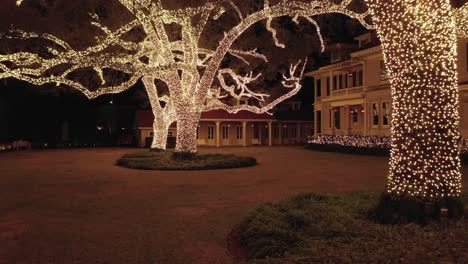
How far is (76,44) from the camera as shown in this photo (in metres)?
21.5

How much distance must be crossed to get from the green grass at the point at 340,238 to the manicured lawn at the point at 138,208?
2.01 feet

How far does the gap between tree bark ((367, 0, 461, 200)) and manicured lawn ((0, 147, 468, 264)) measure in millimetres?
2918

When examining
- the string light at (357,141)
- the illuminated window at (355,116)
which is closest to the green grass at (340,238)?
the string light at (357,141)

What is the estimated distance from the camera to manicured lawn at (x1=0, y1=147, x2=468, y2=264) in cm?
637

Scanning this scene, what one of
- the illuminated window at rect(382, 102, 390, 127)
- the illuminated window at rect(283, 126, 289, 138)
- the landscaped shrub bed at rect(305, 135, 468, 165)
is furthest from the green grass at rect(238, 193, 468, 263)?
the illuminated window at rect(283, 126, 289, 138)

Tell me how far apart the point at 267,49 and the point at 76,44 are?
11484mm

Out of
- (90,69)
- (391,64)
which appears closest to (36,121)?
(90,69)

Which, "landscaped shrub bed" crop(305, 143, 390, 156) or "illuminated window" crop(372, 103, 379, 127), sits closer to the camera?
"landscaped shrub bed" crop(305, 143, 390, 156)

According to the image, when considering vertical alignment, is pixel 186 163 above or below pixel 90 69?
below

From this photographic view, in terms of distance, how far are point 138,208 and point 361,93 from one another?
25.4 m

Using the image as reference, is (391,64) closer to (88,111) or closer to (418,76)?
(418,76)

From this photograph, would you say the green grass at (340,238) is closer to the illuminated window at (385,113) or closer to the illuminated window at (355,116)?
the illuminated window at (385,113)

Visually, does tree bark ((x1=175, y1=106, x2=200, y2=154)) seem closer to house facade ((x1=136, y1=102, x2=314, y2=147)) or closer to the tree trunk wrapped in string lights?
the tree trunk wrapped in string lights

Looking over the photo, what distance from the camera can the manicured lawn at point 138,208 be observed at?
6.37 meters
